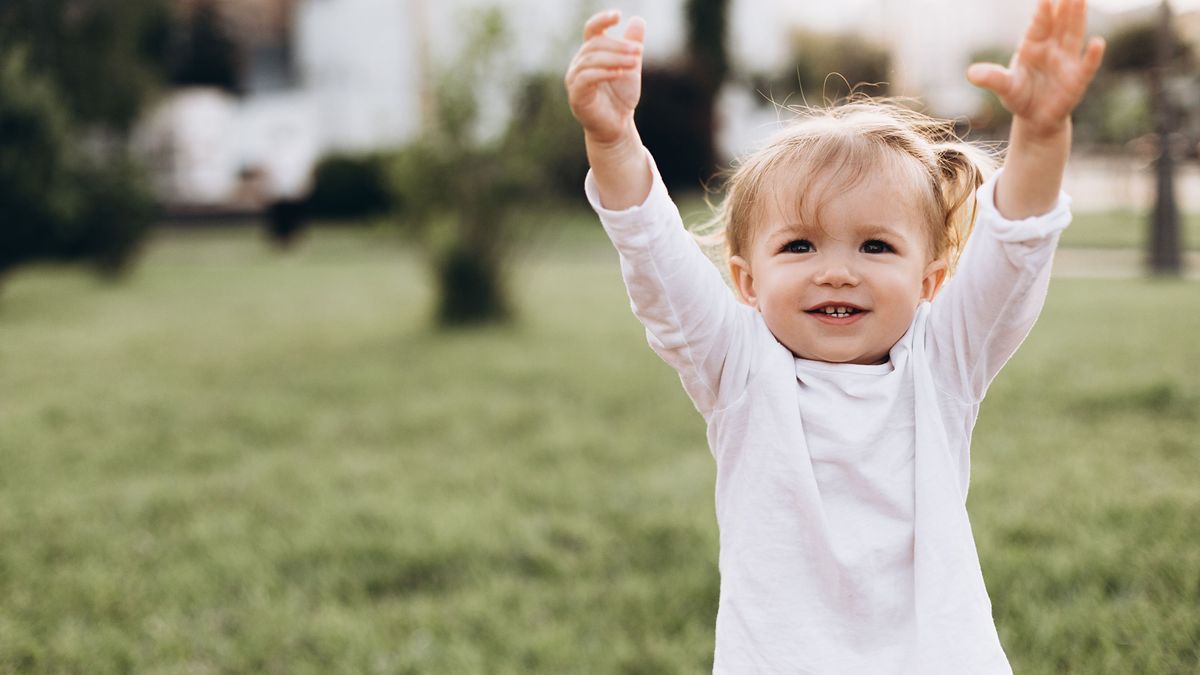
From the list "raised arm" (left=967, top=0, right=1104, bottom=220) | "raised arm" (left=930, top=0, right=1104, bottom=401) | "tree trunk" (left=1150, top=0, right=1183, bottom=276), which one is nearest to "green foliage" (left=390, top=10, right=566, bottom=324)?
"tree trunk" (left=1150, top=0, right=1183, bottom=276)

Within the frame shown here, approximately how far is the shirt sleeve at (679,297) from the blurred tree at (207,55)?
22810mm

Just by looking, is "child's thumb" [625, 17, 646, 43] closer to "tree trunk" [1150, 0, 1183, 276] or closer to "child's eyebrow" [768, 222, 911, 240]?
"child's eyebrow" [768, 222, 911, 240]

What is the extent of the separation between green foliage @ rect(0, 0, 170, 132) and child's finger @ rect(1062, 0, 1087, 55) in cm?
1225

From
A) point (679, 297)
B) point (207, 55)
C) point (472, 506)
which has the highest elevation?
point (679, 297)

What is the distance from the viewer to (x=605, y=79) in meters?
1.32

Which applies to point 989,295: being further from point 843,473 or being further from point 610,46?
point 610,46

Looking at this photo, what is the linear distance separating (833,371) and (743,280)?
0.80 feet

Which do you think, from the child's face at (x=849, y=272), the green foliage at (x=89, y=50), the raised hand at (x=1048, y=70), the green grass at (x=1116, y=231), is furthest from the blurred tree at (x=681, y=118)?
the raised hand at (x=1048, y=70)

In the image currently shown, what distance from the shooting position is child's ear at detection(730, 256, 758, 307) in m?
1.61

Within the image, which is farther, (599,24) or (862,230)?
(862,230)

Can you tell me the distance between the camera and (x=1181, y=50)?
13961mm

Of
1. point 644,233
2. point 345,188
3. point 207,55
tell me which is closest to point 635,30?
point 644,233

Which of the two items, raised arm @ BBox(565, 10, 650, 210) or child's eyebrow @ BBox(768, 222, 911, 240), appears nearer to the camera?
raised arm @ BBox(565, 10, 650, 210)

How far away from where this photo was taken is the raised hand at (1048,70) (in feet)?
3.90
